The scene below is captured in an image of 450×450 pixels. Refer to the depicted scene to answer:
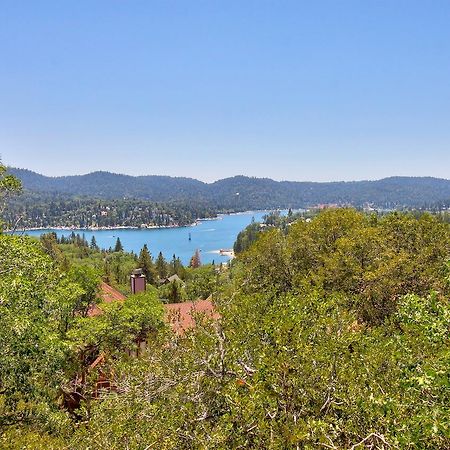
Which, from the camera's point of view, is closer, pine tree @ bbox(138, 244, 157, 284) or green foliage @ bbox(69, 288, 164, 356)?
green foliage @ bbox(69, 288, 164, 356)

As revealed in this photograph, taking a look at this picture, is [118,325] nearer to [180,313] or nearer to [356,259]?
[180,313]

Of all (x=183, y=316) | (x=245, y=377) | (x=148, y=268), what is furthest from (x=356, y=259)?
(x=148, y=268)

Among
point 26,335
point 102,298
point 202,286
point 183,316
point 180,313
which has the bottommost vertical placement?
point 202,286

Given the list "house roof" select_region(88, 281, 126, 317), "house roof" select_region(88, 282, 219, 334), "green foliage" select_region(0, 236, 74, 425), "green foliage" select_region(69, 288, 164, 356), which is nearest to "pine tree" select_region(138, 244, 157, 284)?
"house roof" select_region(88, 281, 126, 317)

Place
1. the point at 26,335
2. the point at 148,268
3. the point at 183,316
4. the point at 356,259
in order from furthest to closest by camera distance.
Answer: the point at 148,268 < the point at 356,259 < the point at 183,316 < the point at 26,335

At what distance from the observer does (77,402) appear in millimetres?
16578

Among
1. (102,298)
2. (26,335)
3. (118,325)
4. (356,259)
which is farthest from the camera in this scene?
(102,298)

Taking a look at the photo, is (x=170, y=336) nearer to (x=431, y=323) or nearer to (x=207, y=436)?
(x=207, y=436)

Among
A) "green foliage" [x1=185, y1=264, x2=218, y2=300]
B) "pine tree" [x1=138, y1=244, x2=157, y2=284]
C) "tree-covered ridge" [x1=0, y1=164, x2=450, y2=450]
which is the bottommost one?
"pine tree" [x1=138, y1=244, x2=157, y2=284]

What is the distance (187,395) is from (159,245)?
15803cm

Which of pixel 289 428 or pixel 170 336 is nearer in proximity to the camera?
pixel 289 428

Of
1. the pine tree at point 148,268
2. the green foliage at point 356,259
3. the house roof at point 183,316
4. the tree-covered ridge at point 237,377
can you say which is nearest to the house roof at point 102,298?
the house roof at point 183,316

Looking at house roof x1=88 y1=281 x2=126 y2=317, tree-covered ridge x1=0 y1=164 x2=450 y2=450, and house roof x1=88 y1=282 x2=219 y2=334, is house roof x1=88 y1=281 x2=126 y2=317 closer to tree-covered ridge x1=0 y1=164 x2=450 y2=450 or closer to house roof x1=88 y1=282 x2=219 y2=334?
house roof x1=88 y1=282 x2=219 y2=334

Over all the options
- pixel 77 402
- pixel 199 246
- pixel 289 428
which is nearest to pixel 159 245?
pixel 199 246
